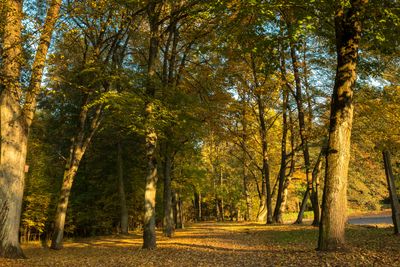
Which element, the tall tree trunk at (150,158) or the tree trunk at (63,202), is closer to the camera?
the tall tree trunk at (150,158)

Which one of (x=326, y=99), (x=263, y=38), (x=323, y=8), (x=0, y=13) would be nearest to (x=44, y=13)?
(x=0, y=13)

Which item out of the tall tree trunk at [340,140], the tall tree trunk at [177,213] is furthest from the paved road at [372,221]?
the tall tree trunk at [340,140]

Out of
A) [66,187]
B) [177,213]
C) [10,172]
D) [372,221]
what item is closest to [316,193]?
[66,187]

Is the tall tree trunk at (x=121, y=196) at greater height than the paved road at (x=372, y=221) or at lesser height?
greater

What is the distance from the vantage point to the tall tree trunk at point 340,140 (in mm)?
8758

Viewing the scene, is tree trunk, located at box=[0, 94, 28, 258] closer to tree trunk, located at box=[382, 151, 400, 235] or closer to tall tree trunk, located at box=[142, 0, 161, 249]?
tall tree trunk, located at box=[142, 0, 161, 249]

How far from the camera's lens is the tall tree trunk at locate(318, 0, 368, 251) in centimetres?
876

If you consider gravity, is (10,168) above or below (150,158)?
below

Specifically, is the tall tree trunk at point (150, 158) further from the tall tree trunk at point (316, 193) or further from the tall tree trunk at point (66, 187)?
the tall tree trunk at point (316, 193)

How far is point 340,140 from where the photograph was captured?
29.5ft

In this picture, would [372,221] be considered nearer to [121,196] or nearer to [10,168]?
[121,196]

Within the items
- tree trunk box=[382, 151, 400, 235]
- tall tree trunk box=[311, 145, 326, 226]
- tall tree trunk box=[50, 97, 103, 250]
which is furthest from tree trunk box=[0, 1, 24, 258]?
tall tree trunk box=[311, 145, 326, 226]

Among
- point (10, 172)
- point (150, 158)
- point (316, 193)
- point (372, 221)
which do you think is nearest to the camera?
point (10, 172)

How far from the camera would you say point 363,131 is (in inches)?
713
